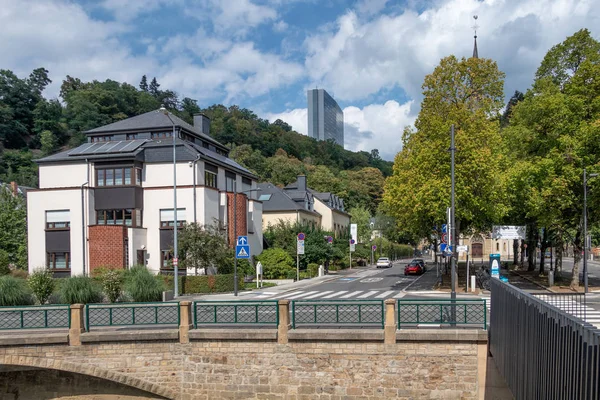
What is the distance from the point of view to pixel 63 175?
38781mm

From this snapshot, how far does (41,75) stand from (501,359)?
146 meters

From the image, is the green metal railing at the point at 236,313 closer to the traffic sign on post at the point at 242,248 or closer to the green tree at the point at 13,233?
the traffic sign on post at the point at 242,248

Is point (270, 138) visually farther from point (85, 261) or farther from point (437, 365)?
point (437, 365)

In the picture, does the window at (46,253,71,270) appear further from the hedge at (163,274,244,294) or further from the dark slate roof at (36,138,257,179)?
the hedge at (163,274,244,294)

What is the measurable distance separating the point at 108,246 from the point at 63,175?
7.39 metres

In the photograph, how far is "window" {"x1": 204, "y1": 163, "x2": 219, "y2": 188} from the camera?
39.1 meters

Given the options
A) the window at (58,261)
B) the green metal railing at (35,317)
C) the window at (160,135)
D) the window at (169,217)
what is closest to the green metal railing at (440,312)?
the green metal railing at (35,317)

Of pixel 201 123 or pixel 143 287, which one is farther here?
pixel 201 123

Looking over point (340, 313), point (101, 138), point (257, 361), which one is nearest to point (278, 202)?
point (101, 138)

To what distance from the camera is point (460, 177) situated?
30047 mm

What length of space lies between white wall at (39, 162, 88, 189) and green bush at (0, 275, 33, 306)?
59.5 feet

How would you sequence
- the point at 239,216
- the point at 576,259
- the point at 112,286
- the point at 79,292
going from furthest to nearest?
the point at 239,216, the point at 576,259, the point at 112,286, the point at 79,292

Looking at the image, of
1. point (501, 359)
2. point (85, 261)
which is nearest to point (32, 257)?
point (85, 261)

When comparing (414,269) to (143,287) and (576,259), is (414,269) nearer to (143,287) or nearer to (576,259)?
(576,259)
